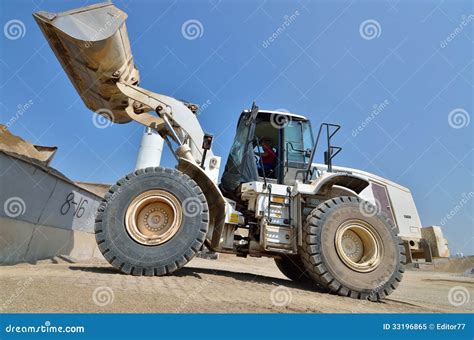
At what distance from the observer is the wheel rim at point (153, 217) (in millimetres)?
3965

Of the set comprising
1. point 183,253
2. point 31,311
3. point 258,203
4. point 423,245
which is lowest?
point 31,311

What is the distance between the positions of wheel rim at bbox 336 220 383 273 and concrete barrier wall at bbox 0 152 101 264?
16.9 feet

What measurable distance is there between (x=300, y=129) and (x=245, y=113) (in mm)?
1109

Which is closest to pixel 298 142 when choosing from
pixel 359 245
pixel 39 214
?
pixel 359 245

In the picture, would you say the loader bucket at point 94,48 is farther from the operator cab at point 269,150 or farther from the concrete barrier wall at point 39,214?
the operator cab at point 269,150

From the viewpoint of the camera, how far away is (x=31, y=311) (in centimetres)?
210

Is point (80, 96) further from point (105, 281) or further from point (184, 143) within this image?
point (105, 281)

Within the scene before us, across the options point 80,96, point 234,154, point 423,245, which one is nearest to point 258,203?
point 234,154

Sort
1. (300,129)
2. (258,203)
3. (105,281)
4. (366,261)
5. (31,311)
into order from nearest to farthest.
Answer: (31,311) < (105,281) < (366,261) < (258,203) < (300,129)

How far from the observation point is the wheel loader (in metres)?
4.02

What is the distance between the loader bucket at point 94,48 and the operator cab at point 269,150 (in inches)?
86.0

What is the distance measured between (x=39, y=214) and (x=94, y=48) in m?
3.29

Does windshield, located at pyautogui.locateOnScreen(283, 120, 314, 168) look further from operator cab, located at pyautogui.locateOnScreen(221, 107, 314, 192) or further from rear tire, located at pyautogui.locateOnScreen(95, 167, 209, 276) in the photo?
rear tire, located at pyautogui.locateOnScreen(95, 167, 209, 276)

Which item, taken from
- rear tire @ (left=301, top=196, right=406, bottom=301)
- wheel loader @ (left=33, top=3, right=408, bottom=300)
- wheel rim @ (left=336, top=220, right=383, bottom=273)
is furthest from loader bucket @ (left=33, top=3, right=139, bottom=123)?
wheel rim @ (left=336, top=220, right=383, bottom=273)
